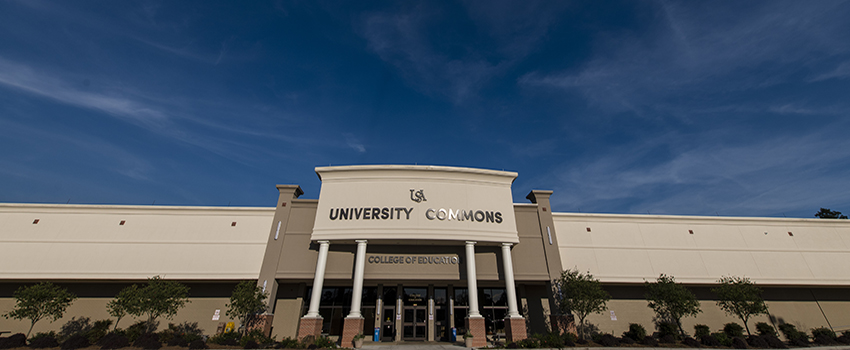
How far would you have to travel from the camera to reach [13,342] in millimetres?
19688

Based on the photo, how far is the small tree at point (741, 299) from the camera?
918 inches

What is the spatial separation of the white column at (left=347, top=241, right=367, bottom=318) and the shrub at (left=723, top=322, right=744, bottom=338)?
1066 inches

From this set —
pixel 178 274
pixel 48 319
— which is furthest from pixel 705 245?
pixel 48 319

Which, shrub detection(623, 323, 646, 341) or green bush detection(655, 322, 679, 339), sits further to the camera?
green bush detection(655, 322, 679, 339)

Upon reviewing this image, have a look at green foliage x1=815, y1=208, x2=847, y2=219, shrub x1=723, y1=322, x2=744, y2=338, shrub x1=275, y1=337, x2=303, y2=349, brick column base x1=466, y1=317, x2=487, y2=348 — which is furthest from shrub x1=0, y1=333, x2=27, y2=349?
green foliage x1=815, y1=208, x2=847, y2=219

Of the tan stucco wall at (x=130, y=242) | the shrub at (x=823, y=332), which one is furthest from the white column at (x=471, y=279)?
the shrub at (x=823, y=332)

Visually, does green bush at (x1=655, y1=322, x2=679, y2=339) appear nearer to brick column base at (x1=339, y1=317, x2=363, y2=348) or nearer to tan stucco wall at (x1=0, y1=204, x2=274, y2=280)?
brick column base at (x1=339, y1=317, x2=363, y2=348)

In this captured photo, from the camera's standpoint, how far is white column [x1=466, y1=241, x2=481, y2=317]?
79.0ft

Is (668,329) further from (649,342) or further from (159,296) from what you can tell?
(159,296)

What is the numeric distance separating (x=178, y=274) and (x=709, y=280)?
129ft

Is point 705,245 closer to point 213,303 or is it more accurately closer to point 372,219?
point 372,219

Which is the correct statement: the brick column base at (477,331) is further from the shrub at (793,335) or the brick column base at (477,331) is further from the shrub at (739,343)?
the shrub at (793,335)

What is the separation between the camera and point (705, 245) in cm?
2773

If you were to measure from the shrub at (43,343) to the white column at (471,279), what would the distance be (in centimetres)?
2510
